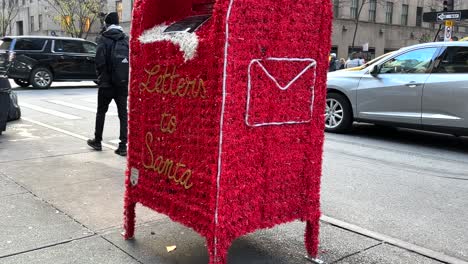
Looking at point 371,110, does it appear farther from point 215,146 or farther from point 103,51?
point 215,146

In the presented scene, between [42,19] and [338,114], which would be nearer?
[338,114]

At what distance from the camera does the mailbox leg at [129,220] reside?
3.82 metres

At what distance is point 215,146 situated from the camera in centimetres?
293

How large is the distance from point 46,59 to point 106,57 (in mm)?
12085

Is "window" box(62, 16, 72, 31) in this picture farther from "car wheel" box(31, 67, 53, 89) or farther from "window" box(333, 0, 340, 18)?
"car wheel" box(31, 67, 53, 89)

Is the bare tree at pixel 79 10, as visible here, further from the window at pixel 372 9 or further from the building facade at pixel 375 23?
the window at pixel 372 9

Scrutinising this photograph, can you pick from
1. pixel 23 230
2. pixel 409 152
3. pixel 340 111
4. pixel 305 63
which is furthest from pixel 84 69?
pixel 305 63

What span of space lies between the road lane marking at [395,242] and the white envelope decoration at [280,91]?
1383mm

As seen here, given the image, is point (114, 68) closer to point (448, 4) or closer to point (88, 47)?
point (88, 47)

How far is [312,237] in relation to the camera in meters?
3.62

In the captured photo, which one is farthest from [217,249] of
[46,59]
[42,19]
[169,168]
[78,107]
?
[42,19]

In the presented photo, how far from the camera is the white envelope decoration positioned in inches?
120

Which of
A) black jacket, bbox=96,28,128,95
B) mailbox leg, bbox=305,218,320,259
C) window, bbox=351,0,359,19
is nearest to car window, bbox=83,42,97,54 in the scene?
black jacket, bbox=96,28,128,95

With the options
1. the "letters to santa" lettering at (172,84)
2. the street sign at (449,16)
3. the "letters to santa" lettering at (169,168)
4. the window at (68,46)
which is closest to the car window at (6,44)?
the window at (68,46)
